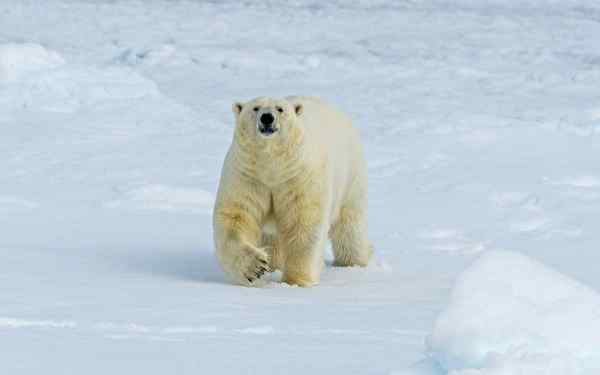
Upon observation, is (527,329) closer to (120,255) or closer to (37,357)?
(37,357)

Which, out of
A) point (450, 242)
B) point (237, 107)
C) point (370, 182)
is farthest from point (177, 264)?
point (370, 182)

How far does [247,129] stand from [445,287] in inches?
36.0

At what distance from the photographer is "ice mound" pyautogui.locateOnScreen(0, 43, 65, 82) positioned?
362 inches

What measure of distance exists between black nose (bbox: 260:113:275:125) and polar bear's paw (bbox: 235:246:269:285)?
457 millimetres

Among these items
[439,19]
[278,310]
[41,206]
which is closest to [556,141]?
[41,206]

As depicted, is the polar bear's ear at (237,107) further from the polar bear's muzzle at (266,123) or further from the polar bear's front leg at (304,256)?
the polar bear's front leg at (304,256)

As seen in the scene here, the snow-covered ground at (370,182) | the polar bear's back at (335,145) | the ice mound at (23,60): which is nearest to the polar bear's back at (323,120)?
the polar bear's back at (335,145)

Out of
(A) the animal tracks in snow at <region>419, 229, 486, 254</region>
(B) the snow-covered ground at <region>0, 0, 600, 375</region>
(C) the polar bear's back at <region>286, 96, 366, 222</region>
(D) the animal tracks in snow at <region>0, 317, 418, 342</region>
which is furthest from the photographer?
(A) the animal tracks in snow at <region>419, 229, 486, 254</region>

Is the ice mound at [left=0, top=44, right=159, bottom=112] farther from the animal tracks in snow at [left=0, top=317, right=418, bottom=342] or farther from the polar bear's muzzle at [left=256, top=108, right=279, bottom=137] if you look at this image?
the animal tracks in snow at [left=0, top=317, right=418, bottom=342]

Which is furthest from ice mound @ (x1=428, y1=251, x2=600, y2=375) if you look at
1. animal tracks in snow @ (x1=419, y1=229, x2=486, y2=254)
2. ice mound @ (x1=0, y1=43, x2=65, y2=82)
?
ice mound @ (x1=0, y1=43, x2=65, y2=82)

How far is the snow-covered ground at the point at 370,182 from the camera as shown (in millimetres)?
2748

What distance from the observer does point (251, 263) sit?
4.50 m

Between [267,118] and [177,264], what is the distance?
0.77m

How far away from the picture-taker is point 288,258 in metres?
4.80
